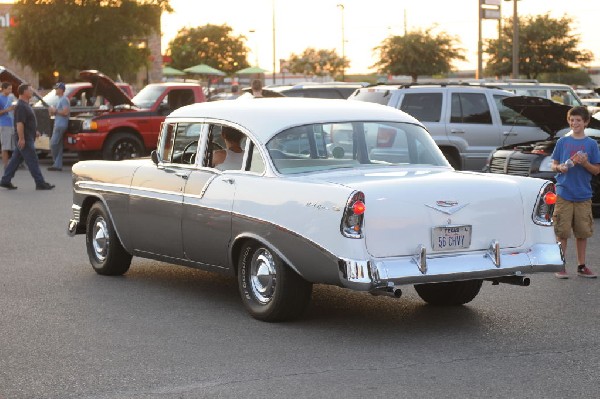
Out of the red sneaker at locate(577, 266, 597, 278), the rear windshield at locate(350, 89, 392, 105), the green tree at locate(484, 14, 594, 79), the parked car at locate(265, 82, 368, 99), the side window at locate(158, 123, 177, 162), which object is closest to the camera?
the side window at locate(158, 123, 177, 162)

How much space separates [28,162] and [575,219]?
1252 centimetres

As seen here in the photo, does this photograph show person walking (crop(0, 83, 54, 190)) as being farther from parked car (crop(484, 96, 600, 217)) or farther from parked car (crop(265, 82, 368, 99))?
parked car (crop(484, 96, 600, 217))

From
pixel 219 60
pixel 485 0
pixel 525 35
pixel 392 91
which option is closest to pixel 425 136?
pixel 392 91

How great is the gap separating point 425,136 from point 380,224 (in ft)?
6.07

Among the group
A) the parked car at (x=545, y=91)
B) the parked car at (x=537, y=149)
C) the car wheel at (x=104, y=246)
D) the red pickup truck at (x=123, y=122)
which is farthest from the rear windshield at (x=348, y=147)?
the red pickup truck at (x=123, y=122)

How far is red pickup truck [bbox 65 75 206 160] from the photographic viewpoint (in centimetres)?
2670

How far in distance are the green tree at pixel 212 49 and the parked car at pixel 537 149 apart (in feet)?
362

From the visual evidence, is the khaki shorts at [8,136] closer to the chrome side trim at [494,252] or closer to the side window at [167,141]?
the side window at [167,141]

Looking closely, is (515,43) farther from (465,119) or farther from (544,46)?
(544,46)

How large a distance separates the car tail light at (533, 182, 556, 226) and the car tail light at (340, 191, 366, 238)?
1433 millimetres

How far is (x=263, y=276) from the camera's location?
867 centimetres

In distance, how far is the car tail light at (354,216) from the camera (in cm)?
786

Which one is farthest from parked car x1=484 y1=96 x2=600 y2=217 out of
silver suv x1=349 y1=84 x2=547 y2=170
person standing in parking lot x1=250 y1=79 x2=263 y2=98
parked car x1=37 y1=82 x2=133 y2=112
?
parked car x1=37 y1=82 x2=133 y2=112

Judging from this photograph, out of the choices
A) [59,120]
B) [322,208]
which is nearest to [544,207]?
[322,208]
